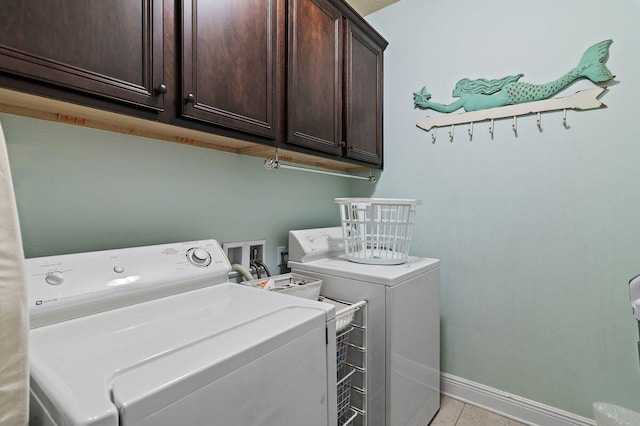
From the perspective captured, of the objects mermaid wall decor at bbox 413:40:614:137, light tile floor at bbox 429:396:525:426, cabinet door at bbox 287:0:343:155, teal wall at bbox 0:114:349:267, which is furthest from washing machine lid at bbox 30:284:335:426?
mermaid wall decor at bbox 413:40:614:137

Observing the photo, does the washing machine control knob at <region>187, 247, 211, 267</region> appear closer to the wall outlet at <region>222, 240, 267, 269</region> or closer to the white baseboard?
the wall outlet at <region>222, 240, 267, 269</region>

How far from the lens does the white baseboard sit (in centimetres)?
161

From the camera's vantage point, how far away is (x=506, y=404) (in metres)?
1.76

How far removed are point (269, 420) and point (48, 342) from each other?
1.78 ft

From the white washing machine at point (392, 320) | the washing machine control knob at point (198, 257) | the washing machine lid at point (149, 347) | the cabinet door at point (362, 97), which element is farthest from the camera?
the cabinet door at point (362, 97)

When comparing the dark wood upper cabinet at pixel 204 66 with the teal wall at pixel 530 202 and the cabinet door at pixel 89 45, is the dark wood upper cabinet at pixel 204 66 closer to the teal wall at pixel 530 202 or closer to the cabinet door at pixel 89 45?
the cabinet door at pixel 89 45

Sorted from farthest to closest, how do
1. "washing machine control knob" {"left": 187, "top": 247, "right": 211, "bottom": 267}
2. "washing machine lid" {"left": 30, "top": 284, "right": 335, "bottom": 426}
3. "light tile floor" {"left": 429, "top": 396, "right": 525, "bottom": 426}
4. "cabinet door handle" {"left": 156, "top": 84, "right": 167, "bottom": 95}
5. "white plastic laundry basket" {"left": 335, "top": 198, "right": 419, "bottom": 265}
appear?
"light tile floor" {"left": 429, "top": 396, "right": 525, "bottom": 426}, "white plastic laundry basket" {"left": 335, "top": 198, "right": 419, "bottom": 265}, "washing machine control knob" {"left": 187, "top": 247, "right": 211, "bottom": 267}, "cabinet door handle" {"left": 156, "top": 84, "right": 167, "bottom": 95}, "washing machine lid" {"left": 30, "top": 284, "right": 335, "bottom": 426}

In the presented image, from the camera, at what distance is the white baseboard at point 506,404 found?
161cm

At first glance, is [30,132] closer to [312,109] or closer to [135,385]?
[135,385]

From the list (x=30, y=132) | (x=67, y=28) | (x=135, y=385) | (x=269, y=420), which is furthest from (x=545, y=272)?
(x=30, y=132)

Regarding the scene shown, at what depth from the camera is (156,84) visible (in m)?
0.96

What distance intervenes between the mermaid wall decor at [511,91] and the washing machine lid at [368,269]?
3.16 feet

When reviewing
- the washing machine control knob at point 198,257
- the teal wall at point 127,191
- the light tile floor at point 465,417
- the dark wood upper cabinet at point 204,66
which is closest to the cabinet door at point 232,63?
the dark wood upper cabinet at point 204,66

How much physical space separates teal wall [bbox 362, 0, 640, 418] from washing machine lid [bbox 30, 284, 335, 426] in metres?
1.37
